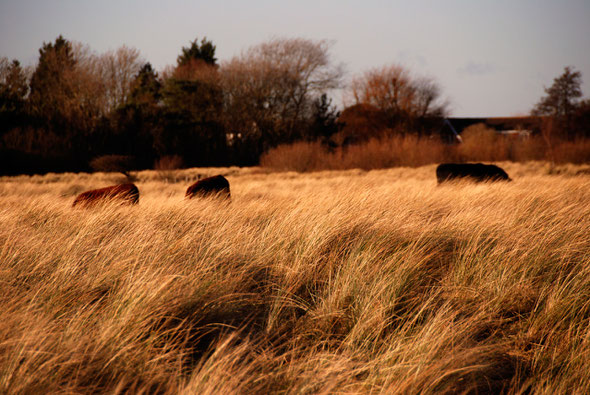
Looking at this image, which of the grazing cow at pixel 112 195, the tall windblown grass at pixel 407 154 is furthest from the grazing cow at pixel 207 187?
the tall windblown grass at pixel 407 154

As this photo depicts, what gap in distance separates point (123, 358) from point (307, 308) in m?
0.88

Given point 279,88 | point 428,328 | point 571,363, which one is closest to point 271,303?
point 428,328

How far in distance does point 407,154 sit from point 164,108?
1562cm

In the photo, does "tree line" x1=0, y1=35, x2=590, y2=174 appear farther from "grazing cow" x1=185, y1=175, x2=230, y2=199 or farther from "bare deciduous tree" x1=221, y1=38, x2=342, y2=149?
"grazing cow" x1=185, y1=175, x2=230, y2=199

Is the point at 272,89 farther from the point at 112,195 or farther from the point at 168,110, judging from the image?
the point at 112,195

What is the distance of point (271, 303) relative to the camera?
212 cm

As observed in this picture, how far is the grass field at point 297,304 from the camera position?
1.53 meters

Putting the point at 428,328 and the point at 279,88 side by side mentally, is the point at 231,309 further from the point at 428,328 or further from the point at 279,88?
the point at 279,88

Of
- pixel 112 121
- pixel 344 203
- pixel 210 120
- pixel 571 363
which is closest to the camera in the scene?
pixel 571 363

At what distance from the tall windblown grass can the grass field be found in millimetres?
13452

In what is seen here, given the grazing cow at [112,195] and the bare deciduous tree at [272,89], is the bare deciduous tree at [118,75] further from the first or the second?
the grazing cow at [112,195]

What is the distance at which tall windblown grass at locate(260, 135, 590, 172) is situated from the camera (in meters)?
16.6

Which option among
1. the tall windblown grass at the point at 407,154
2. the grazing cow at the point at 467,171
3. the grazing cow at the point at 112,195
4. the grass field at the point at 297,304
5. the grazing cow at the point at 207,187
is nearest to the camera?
the grass field at the point at 297,304

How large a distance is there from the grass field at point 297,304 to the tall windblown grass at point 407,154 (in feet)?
44.1
